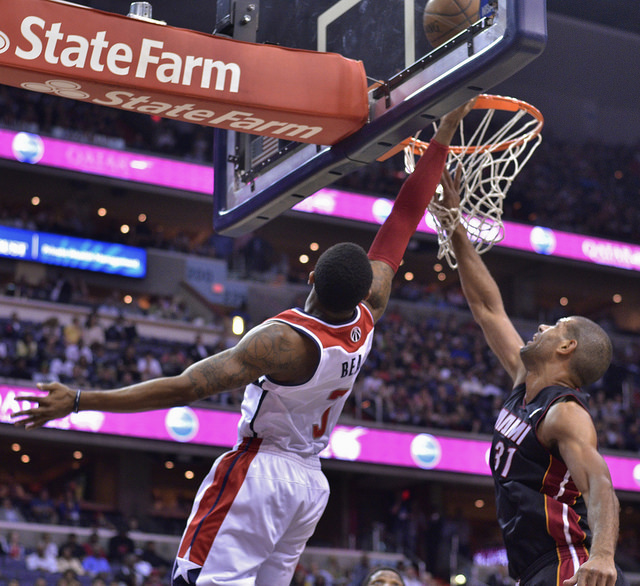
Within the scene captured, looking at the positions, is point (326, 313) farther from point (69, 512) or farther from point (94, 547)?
point (69, 512)

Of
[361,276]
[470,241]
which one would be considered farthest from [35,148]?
[361,276]

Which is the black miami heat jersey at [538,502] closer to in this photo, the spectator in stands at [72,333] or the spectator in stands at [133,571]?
the spectator in stands at [133,571]

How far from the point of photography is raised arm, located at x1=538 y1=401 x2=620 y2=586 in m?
2.94

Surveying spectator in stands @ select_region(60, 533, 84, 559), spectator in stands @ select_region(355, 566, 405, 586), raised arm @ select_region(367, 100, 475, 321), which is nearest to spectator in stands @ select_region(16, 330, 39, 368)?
spectator in stands @ select_region(60, 533, 84, 559)

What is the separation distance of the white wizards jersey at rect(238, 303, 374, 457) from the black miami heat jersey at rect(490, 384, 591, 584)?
726 mm

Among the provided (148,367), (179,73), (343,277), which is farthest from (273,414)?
(148,367)

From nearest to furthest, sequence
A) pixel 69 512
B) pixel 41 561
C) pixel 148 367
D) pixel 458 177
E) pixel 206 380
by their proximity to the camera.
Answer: pixel 206 380, pixel 458 177, pixel 41 561, pixel 69 512, pixel 148 367

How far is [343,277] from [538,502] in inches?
45.0

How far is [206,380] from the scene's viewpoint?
9.73ft

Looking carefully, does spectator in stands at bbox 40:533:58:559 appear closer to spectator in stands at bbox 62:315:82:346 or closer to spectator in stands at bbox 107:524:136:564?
spectator in stands at bbox 107:524:136:564

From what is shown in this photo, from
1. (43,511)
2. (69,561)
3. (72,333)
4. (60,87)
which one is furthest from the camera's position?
(72,333)

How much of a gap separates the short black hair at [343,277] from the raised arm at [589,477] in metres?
0.88

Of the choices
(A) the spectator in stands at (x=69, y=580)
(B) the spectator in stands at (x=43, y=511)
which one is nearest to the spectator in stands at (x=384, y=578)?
(A) the spectator in stands at (x=69, y=580)

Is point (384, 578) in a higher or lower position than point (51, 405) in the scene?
lower
